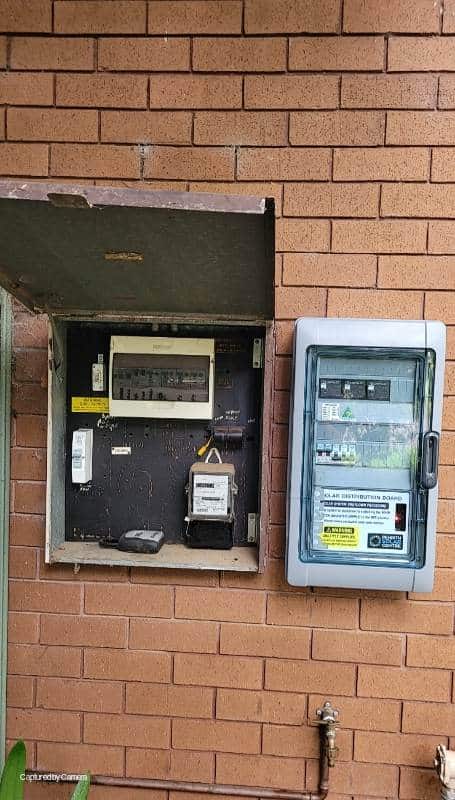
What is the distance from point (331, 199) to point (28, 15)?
122 centimetres

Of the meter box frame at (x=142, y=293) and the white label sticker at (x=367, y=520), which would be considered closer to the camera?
the meter box frame at (x=142, y=293)

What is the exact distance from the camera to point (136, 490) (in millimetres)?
1699

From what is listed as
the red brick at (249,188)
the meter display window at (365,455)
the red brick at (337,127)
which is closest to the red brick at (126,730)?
the meter display window at (365,455)

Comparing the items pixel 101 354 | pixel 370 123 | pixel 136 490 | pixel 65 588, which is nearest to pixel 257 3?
pixel 370 123

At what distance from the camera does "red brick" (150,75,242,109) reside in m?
1.61

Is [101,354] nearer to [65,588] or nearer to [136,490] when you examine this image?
[136,490]

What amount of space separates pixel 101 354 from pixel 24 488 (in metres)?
0.56

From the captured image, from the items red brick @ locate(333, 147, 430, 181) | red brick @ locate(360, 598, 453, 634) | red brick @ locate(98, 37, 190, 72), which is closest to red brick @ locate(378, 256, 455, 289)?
red brick @ locate(333, 147, 430, 181)

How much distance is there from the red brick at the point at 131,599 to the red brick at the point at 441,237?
58.9 inches

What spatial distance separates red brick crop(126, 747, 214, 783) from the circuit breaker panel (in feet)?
2.47

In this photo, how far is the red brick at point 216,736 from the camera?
5.52 feet

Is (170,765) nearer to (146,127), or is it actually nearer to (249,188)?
(249,188)

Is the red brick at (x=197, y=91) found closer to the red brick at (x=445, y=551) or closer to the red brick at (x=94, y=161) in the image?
the red brick at (x=94, y=161)

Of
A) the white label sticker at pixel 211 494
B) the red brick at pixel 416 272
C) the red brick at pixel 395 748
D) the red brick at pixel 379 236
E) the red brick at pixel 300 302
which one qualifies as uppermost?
the red brick at pixel 379 236
